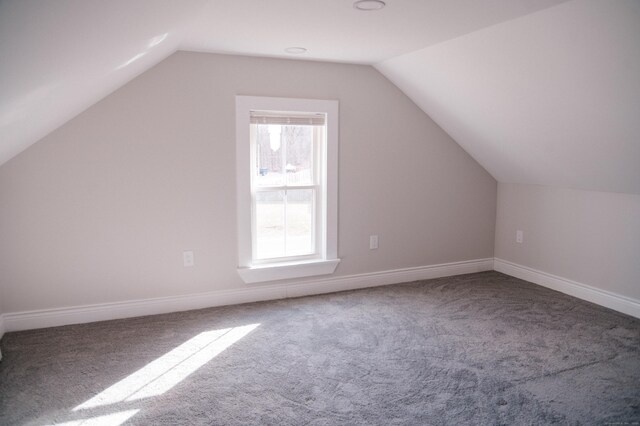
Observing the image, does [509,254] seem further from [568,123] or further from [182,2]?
[182,2]

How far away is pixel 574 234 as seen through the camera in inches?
157

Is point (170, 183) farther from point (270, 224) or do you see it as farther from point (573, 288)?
point (573, 288)

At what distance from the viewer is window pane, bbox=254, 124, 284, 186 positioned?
383 centimetres

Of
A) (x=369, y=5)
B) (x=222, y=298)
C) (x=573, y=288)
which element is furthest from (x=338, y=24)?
(x=573, y=288)

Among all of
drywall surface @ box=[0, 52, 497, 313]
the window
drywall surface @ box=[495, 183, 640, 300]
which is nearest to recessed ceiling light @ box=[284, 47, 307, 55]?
drywall surface @ box=[0, 52, 497, 313]

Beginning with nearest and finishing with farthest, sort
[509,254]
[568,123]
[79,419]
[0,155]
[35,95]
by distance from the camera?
[35,95] < [79,419] < [0,155] < [568,123] < [509,254]

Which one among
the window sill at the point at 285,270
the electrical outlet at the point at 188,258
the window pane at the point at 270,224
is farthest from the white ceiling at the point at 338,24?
the window sill at the point at 285,270

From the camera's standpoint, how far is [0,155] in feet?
8.77

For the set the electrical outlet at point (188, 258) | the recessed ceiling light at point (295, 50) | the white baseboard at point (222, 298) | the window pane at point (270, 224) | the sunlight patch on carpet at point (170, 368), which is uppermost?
the recessed ceiling light at point (295, 50)

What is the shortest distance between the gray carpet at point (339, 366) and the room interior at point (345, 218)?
17 mm

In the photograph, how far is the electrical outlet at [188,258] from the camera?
358 centimetres

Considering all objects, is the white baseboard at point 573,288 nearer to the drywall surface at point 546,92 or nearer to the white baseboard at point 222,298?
the white baseboard at point 222,298

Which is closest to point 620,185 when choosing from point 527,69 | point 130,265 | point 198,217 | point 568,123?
point 568,123

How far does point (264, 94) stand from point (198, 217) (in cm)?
Result: 110
